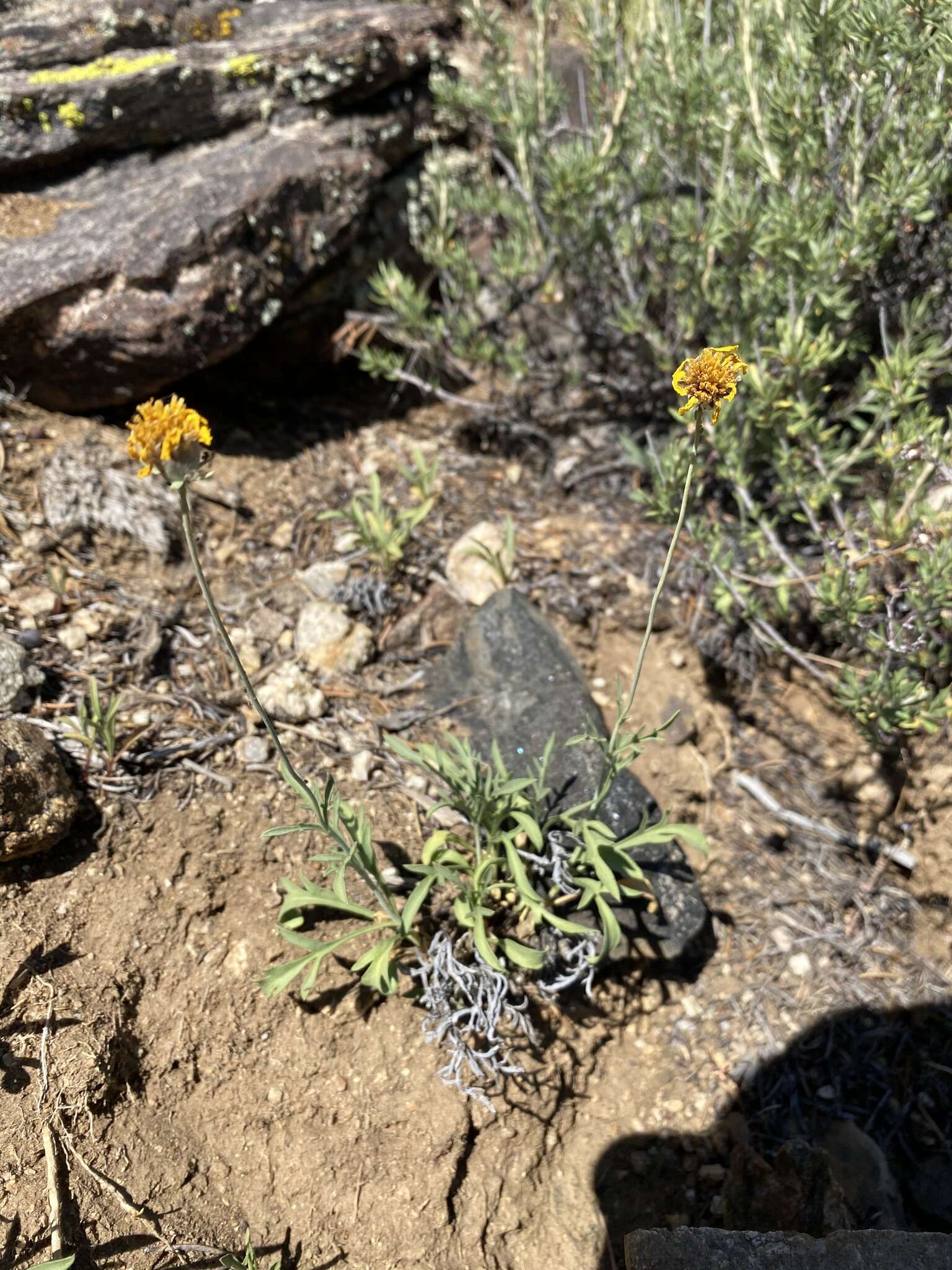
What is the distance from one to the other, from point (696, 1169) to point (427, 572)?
234 cm

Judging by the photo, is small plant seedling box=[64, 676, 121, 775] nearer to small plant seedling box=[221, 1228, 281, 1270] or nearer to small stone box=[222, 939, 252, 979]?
small stone box=[222, 939, 252, 979]

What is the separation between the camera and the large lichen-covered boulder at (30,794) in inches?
92.2

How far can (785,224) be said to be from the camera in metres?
2.83

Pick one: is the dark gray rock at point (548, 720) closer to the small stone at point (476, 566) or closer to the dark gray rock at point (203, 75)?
the small stone at point (476, 566)

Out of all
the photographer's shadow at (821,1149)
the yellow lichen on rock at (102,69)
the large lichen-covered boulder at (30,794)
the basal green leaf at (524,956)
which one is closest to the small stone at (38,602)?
the large lichen-covered boulder at (30,794)

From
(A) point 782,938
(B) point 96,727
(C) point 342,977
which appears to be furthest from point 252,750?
(A) point 782,938

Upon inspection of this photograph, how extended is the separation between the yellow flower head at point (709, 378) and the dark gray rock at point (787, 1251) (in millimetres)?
1994

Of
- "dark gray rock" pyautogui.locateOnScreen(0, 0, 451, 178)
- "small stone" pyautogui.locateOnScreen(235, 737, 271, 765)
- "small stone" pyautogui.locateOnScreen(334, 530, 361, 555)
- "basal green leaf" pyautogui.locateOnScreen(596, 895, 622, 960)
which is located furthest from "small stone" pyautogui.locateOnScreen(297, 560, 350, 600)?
"dark gray rock" pyautogui.locateOnScreen(0, 0, 451, 178)

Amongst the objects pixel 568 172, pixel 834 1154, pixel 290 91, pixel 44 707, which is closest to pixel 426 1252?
pixel 834 1154

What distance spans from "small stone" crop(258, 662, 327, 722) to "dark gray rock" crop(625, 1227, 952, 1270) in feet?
6.13

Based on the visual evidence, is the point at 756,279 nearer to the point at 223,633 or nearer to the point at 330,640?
the point at 330,640

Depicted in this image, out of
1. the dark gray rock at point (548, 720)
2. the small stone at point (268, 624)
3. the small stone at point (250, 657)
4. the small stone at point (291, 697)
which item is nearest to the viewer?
the dark gray rock at point (548, 720)

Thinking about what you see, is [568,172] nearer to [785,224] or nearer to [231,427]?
[785,224]

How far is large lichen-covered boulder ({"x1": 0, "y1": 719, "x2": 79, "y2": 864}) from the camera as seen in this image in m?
2.34
